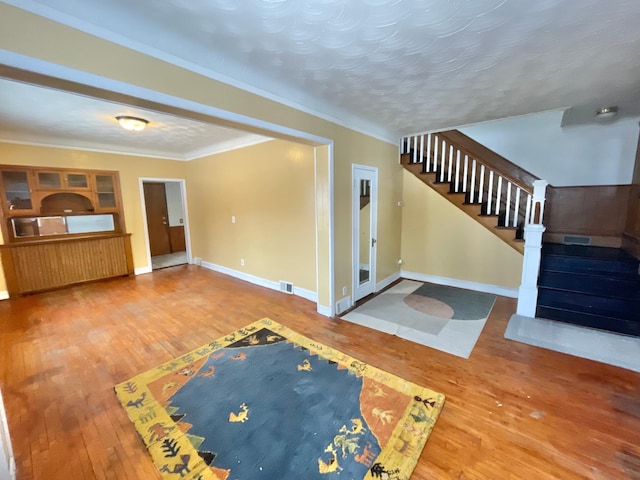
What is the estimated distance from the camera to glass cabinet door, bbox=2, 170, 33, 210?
4.31 metres

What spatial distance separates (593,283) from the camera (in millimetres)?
3318

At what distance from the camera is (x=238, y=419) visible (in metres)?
1.88

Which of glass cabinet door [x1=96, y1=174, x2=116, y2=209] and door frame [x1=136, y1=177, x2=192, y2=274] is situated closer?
glass cabinet door [x1=96, y1=174, x2=116, y2=209]

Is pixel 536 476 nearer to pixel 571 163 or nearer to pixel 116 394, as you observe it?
pixel 116 394

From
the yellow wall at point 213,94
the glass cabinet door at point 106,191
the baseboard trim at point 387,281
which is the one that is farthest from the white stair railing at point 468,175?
the glass cabinet door at point 106,191

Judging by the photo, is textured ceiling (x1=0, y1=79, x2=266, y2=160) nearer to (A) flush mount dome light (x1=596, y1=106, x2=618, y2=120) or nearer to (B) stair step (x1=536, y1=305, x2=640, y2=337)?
(A) flush mount dome light (x1=596, y1=106, x2=618, y2=120)

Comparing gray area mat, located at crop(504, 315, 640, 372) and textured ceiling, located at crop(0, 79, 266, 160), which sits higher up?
textured ceiling, located at crop(0, 79, 266, 160)

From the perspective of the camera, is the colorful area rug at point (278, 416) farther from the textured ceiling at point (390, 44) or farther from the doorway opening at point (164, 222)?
the doorway opening at point (164, 222)

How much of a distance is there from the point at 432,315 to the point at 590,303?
1951 mm

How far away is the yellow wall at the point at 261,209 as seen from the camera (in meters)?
4.04

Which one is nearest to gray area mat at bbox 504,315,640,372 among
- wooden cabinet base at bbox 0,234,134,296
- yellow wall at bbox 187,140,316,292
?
yellow wall at bbox 187,140,316,292

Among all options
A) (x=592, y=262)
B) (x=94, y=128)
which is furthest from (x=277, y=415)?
(x=94, y=128)

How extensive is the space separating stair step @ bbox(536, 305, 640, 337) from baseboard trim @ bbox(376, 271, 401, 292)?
216 cm

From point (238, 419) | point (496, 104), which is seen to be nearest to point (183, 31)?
point (238, 419)
